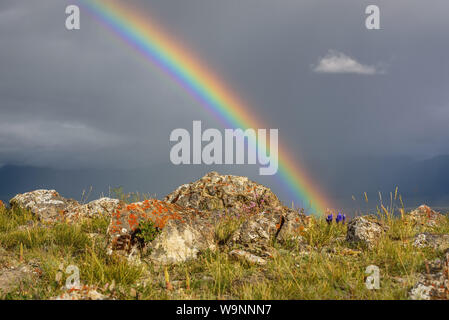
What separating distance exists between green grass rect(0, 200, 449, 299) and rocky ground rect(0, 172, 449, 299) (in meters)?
0.02

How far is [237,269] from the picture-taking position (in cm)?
639

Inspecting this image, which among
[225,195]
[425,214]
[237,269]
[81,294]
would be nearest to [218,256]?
[237,269]

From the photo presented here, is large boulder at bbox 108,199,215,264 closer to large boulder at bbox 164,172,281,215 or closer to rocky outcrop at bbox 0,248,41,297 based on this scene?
rocky outcrop at bbox 0,248,41,297

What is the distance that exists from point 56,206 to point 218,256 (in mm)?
7337

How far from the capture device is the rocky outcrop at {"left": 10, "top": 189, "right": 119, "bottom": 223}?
11.0 meters

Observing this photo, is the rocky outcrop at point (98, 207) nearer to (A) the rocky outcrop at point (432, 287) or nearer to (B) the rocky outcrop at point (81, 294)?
(B) the rocky outcrop at point (81, 294)

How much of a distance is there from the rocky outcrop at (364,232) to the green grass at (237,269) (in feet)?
0.57

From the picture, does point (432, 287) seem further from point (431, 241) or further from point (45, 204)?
point (45, 204)

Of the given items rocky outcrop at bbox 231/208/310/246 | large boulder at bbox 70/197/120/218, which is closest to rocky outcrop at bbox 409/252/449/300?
rocky outcrop at bbox 231/208/310/246

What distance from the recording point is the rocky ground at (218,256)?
216 inches

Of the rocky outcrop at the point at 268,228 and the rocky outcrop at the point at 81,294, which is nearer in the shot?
the rocky outcrop at the point at 81,294

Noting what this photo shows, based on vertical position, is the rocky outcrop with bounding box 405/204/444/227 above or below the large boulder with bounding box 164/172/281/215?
below

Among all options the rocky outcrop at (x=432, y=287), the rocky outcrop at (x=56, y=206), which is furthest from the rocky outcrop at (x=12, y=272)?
the rocky outcrop at (x=432, y=287)
